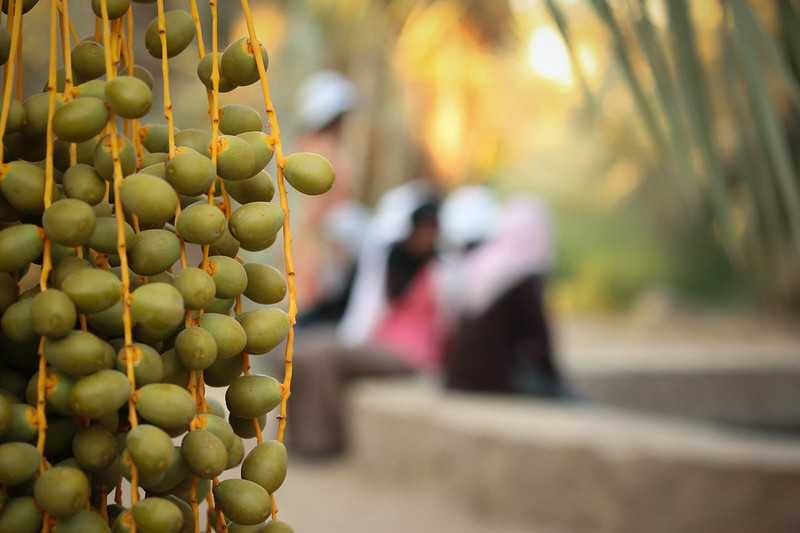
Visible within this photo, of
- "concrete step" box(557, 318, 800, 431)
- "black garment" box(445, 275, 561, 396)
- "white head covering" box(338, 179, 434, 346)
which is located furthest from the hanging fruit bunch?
"concrete step" box(557, 318, 800, 431)

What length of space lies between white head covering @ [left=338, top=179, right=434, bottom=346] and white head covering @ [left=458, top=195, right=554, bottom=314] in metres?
0.51

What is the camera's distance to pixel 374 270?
335 cm

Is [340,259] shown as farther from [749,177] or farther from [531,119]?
[531,119]

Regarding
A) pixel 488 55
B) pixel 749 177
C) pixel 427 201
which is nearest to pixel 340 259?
pixel 427 201

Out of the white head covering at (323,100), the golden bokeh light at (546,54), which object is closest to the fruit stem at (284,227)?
the white head covering at (323,100)

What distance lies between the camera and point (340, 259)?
12.5 ft

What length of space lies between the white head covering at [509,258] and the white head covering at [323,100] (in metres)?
1.42

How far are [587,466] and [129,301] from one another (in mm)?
1766

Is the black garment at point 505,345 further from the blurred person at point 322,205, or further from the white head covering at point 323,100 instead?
the white head covering at point 323,100

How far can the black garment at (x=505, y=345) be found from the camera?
2521 mm

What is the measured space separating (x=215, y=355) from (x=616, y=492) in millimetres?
1743

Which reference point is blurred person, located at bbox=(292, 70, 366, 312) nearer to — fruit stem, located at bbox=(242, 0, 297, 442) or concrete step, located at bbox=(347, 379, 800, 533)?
concrete step, located at bbox=(347, 379, 800, 533)

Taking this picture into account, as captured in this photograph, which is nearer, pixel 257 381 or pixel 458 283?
pixel 257 381

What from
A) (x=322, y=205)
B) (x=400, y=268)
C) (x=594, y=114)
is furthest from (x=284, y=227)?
(x=322, y=205)
